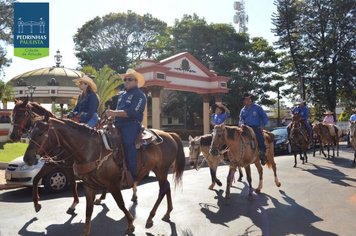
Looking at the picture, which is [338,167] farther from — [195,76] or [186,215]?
[195,76]

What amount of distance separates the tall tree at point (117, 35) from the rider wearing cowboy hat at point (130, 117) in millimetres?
46379

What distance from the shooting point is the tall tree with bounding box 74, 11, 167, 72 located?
5306 centimetres

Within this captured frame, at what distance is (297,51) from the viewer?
44.2m

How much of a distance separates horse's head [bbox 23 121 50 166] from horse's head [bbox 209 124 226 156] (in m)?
3.99

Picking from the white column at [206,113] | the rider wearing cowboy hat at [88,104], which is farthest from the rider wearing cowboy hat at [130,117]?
the white column at [206,113]

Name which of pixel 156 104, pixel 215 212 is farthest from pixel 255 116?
pixel 156 104

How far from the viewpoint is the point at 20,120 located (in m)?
6.50

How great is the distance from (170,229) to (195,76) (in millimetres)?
22133

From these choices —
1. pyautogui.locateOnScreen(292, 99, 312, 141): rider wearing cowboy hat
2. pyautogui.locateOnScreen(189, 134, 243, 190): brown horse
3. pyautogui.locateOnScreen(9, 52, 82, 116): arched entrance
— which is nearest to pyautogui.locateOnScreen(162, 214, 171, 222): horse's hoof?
pyautogui.locateOnScreen(189, 134, 243, 190): brown horse

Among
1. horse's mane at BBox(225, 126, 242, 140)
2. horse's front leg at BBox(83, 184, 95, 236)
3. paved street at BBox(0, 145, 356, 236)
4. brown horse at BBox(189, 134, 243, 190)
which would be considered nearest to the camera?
horse's front leg at BBox(83, 184, 95, 236)

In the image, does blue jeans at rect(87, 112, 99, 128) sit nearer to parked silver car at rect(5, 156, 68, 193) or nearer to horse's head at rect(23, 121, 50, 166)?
horse's head at rect(23, 121, 50, 166)

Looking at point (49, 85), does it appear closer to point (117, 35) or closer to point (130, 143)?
point (117, 35)

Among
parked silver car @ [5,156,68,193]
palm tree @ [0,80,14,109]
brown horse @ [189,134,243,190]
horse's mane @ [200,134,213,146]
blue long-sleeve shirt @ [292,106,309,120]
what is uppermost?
palm tree @ [0,80,14,109]

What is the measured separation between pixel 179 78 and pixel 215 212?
63.7 feet
